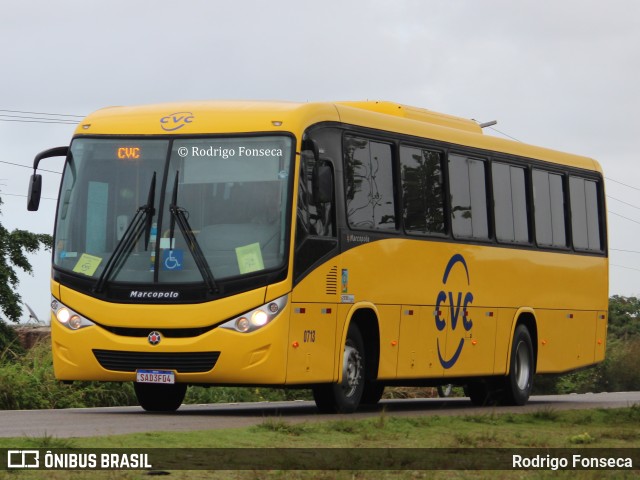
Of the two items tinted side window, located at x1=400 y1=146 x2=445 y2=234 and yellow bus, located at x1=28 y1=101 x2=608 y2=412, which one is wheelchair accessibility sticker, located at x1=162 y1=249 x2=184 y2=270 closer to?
yellow bus, located at x1=28 y1=101 x2=608 y2=412

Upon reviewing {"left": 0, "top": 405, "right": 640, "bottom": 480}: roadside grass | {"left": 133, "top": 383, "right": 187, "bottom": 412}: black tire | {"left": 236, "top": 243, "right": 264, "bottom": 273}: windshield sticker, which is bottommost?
{"left": 0, "top": 405, "right": 640, "bottom": 480}: roadside grass

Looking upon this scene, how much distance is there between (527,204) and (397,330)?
515 cm

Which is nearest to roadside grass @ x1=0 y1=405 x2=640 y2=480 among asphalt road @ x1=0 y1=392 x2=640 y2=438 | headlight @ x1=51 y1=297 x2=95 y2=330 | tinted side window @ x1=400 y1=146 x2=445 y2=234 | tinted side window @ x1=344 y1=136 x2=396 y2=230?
asphalt road @ x1=0 y1=392 x2=640 y2=438

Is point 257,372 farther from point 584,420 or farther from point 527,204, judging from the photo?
point 527,204

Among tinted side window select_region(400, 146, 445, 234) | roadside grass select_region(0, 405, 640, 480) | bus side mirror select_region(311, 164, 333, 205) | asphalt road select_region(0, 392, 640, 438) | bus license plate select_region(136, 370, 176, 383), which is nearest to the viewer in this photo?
roadside grass select_region(0, 405, 640, 480)

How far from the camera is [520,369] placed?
84.1 ft

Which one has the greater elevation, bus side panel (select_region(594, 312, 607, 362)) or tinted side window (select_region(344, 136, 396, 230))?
tinted side window (select_region(344, 136, 396, 230))

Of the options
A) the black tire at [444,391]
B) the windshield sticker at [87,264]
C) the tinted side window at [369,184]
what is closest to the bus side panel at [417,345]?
the tinted side window at [369,184]

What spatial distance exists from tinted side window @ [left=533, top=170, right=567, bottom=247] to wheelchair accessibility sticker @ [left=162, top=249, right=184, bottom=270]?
339 inches

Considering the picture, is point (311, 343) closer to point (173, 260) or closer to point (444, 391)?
point (173, 260)

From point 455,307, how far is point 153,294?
5796 mm

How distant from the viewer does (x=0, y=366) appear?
24188 mm

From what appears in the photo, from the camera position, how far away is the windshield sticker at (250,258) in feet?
60.4

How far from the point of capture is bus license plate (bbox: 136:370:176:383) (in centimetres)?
1847
